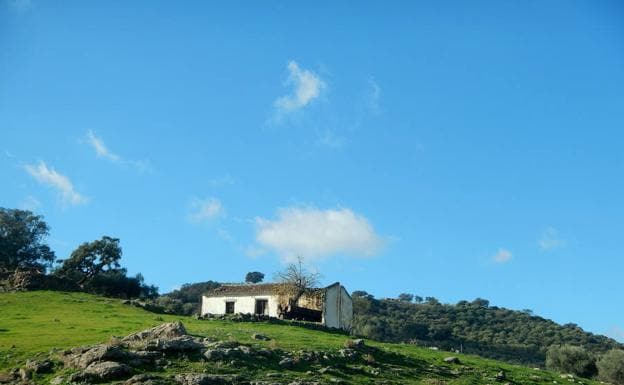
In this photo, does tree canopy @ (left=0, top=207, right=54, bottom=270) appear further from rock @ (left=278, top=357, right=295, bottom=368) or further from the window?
rock @ (left=278, top=357, right=295, bottom=368)

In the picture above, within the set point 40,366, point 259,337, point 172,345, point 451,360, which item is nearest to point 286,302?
point 451,360

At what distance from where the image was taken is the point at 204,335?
32625 millimetres

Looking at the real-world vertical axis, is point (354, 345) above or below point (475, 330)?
below

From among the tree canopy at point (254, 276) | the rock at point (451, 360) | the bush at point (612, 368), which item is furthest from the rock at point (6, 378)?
the tree canopy at point (254, 276)

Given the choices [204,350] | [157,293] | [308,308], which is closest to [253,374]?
[204,350]

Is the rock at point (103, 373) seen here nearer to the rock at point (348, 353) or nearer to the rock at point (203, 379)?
the rock at point (203, 379)

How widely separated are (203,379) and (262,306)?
36562mm

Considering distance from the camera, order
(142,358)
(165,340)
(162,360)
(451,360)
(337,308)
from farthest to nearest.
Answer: (337,308)
(451,360)
(165,340)
(162,360)
(142,358)

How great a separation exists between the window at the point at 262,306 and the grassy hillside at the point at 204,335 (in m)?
14.1

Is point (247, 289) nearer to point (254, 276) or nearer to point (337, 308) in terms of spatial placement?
point (337, 308)

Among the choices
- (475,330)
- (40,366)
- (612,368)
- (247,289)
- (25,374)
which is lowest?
(25,374)

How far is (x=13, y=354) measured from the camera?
2870 cm

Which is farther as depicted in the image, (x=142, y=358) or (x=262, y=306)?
(x=262, y=306)

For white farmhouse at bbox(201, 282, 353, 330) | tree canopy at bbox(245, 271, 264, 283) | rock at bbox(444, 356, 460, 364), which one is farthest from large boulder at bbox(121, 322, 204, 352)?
tree canopy at bbox(245, 271, 264, 283)
